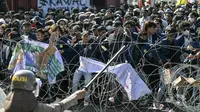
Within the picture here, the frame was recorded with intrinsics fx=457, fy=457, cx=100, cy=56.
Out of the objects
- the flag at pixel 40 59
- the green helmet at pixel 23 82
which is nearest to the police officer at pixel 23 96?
the green helmet at pixel 23 82

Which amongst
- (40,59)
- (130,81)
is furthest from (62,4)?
(130,81)

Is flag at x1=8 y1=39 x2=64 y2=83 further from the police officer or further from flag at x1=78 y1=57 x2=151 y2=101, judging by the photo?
the police officer

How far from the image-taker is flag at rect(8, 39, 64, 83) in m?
7.59

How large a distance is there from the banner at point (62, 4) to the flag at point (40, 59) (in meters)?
11.4

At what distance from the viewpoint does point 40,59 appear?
7613 mm

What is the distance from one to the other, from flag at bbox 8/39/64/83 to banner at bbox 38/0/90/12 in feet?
37.5

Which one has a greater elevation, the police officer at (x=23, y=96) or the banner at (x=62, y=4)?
Answer: the police officer at (x=23, y=96)

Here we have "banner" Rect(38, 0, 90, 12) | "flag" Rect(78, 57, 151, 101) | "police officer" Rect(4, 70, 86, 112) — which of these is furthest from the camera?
"banner" Rect(38, 0, 90, 12)

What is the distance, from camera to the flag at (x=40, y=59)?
299 inches

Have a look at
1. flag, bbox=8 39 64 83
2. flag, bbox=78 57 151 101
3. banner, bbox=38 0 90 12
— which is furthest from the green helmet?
banner, bbox=38 0 90 12

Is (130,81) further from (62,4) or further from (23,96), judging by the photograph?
(62,4)

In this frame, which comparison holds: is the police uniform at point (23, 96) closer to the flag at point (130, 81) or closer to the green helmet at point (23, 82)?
the green helmet at point (23, 82)

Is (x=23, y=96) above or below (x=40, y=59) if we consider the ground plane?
above

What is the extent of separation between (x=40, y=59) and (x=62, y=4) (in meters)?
12.2
